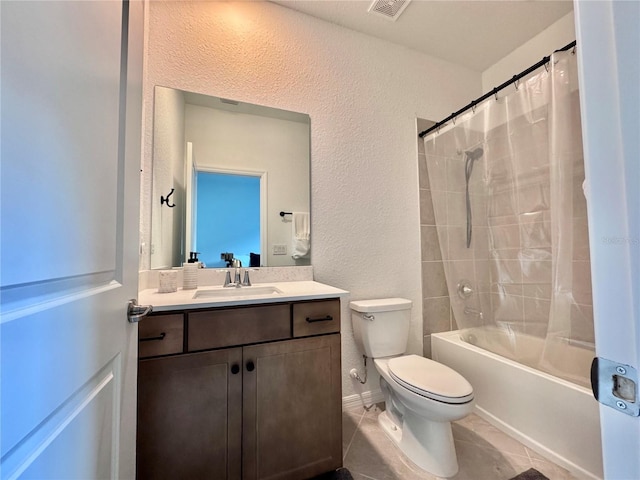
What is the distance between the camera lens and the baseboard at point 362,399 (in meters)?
1.80

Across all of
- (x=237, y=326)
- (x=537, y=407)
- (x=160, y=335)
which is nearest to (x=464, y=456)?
(x=537, y=407)

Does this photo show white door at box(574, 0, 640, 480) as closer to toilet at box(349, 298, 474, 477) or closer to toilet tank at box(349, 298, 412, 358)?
toilet at box(349, 298, 474, 477)

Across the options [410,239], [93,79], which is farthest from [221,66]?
[410,239]

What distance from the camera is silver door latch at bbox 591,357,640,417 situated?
0.32 meters

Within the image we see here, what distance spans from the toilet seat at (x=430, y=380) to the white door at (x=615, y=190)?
99 cm

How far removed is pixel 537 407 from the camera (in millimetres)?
1427

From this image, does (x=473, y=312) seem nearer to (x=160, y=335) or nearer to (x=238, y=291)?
(x=238, y=291)

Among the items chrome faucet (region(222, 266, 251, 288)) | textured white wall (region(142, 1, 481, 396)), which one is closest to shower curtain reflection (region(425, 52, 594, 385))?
textured white wall (region(142, 1, 481, 396))

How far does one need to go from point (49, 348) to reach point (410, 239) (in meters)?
2.02

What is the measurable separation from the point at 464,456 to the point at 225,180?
2.01 m

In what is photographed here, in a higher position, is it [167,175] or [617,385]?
[167,175]

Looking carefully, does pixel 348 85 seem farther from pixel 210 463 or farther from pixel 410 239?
pixel 210 463

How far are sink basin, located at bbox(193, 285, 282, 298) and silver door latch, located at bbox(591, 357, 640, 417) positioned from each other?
1.15 meters

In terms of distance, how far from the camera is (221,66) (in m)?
1.62
